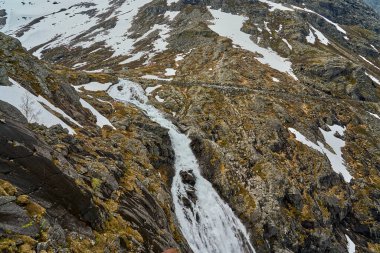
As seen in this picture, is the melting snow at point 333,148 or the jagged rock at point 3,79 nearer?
the jagged rock at point 3,79

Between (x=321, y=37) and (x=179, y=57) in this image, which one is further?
(x=321, y=37)

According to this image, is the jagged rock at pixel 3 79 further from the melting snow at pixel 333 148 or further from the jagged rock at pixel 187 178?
the melting snow at pixel 333 148

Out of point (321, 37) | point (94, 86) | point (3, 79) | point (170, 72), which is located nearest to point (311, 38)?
point (321, 37)

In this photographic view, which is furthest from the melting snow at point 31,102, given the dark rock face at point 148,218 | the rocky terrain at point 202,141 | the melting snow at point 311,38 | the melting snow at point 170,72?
the melting snow at point 311,38

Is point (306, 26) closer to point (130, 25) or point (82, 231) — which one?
point (130, 25)

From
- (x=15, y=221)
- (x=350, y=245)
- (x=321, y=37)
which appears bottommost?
(x=321, y=37)

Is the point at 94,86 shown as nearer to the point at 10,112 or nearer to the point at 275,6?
the point at 10,112
